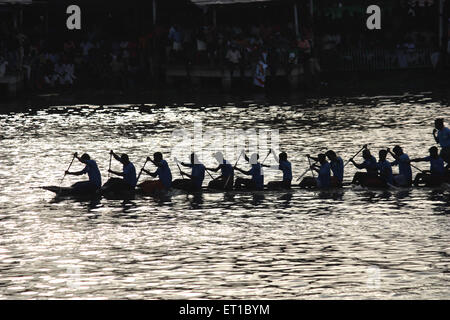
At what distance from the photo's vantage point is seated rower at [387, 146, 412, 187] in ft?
93.0

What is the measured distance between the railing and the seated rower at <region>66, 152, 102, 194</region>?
1072 inches

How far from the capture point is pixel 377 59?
54.9 m

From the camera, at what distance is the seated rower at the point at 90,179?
29.0m

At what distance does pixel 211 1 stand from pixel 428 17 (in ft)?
41.5

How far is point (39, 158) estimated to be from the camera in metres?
34.9

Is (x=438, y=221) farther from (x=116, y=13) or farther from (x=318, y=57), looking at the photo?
(x=116, y=13)

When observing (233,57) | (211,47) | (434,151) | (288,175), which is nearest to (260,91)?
(233,57)

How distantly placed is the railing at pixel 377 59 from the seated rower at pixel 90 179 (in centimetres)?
2723

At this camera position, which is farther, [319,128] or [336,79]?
[336,79]

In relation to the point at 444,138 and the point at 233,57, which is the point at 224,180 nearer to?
the point at 444,138

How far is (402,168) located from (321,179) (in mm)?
2240

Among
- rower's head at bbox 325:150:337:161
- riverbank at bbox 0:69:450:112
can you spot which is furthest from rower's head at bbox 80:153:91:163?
riverbank at bbox 0:69:450:112

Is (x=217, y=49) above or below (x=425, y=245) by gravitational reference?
above
